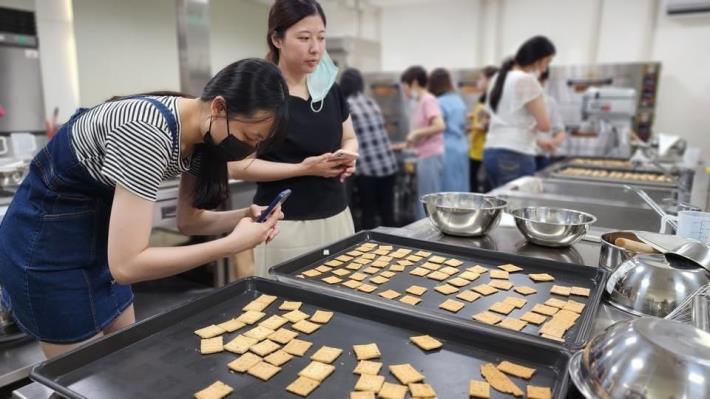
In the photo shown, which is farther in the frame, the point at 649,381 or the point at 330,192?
the point at 330,192

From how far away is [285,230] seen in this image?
1.52 metres

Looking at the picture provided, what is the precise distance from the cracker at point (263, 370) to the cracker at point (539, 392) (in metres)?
0.42

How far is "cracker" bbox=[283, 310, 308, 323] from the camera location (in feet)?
3.18

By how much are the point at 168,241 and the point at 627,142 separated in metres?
4.18

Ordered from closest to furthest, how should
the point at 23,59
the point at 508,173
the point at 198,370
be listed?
the point at 198,370 < the point at 508,173 < the point at 23,59

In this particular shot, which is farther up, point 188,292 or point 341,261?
point 341,261

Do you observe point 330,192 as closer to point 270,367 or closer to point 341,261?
point 341,261

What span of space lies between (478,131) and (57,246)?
13.3ft

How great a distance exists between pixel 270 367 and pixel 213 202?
1.79ft

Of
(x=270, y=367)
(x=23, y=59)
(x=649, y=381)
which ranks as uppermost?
(x=23, y=59)

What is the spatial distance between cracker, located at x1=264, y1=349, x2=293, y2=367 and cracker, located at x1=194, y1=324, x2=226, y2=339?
13cm

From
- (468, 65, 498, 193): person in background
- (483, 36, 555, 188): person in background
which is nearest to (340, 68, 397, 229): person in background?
(483, 36, 555, 188): person in background

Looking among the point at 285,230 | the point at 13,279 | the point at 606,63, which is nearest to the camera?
the point at 13,279

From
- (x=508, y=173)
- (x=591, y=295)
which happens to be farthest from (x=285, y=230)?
(x=508, y=173)
